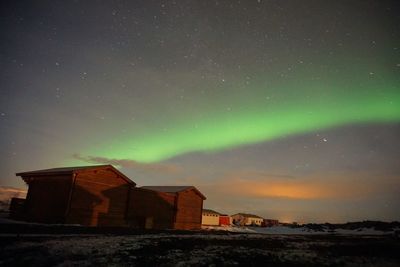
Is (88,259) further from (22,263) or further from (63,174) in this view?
(63,174)

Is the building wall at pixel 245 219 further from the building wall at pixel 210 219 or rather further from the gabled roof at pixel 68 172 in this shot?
the gabled roof at pixel 68 172

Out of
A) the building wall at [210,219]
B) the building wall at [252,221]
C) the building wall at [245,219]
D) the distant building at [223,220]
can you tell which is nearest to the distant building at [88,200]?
the building wall at [210,219]

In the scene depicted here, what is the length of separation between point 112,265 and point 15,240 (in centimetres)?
773

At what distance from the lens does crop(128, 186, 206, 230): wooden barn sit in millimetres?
35750

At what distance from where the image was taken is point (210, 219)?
219ft

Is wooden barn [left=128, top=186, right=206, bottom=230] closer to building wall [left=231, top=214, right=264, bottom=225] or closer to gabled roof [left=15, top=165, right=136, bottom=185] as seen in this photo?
gabled roof [left=15, top=165, right=136, bottom=185]

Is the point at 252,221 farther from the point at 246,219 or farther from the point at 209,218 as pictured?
the point at 209,218

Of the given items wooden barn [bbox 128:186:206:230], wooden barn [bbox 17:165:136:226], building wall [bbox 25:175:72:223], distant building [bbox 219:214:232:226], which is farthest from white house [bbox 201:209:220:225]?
building wall [bbox 25:175:72:223]

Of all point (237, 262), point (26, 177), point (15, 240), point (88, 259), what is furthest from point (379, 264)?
point (26, 177)

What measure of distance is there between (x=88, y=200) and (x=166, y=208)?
12.8m

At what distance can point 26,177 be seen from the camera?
109 ft

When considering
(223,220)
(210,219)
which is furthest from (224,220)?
(210,219)

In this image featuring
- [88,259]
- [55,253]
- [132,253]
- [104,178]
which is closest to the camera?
[88,259]

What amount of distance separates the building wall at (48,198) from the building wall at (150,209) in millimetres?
→ 8158
